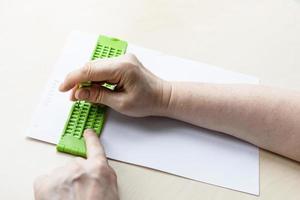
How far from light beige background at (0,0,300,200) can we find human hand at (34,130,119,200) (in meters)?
0.03

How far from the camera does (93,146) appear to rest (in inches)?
27.4

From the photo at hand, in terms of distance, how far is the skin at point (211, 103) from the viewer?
732 millimetres

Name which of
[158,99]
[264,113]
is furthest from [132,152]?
[264,113]

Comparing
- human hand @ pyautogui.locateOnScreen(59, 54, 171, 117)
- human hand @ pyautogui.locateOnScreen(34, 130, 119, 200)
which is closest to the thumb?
human hand @ pyautogui.locateOnScreen(59, 54, 171, 117)

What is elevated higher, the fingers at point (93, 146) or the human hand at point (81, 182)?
the fingers at point (93, 146)

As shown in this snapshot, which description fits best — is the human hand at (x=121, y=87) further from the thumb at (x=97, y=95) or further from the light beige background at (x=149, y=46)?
the light beige background at (x=149, y=46)

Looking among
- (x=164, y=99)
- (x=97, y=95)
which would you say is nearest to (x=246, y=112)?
(x=164, y=99)

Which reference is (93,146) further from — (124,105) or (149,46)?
(149,46)

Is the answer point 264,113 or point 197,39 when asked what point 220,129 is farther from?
point 197,39

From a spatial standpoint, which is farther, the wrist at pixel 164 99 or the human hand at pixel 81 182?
the wrist at pixel 164 99

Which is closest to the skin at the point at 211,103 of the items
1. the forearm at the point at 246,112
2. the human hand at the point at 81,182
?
the forearm at the point at 246,112

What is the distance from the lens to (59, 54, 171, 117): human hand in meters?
0.71

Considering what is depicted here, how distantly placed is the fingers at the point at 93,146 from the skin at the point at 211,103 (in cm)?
7

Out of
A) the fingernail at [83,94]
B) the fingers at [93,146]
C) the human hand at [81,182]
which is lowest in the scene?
the human hand at [81,182]
